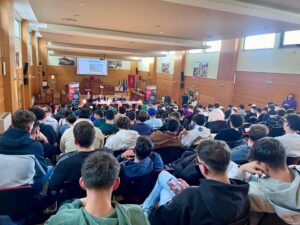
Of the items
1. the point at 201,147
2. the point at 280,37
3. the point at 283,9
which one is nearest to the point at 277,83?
the point at 280,37

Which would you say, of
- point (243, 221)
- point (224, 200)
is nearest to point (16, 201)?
point (224, 200)

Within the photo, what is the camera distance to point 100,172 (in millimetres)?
1154

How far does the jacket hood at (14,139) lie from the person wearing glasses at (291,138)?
2.87 meters

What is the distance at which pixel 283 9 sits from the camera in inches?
191

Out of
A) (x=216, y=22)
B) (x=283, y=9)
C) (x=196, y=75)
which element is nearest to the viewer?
(x=283, y=9)

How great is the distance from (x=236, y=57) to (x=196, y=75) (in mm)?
3427

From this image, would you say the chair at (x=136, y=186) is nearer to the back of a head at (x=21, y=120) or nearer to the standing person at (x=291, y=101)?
the back of a head at (x=21, y=120)

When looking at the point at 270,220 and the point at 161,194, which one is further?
the point at 161,194

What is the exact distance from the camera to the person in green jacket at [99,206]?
105 centimetres

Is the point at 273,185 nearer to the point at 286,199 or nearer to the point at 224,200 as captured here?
the point at 286,199

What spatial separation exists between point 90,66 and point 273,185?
17770 millimetres

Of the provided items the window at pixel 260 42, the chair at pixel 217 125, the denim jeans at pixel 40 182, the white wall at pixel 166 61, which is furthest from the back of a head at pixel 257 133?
the white wall at pixel 166 61

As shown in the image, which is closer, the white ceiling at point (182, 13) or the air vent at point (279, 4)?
the white ceiling at point (182, 13)

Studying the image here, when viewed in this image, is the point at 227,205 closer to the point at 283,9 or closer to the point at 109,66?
the point at 283,9
